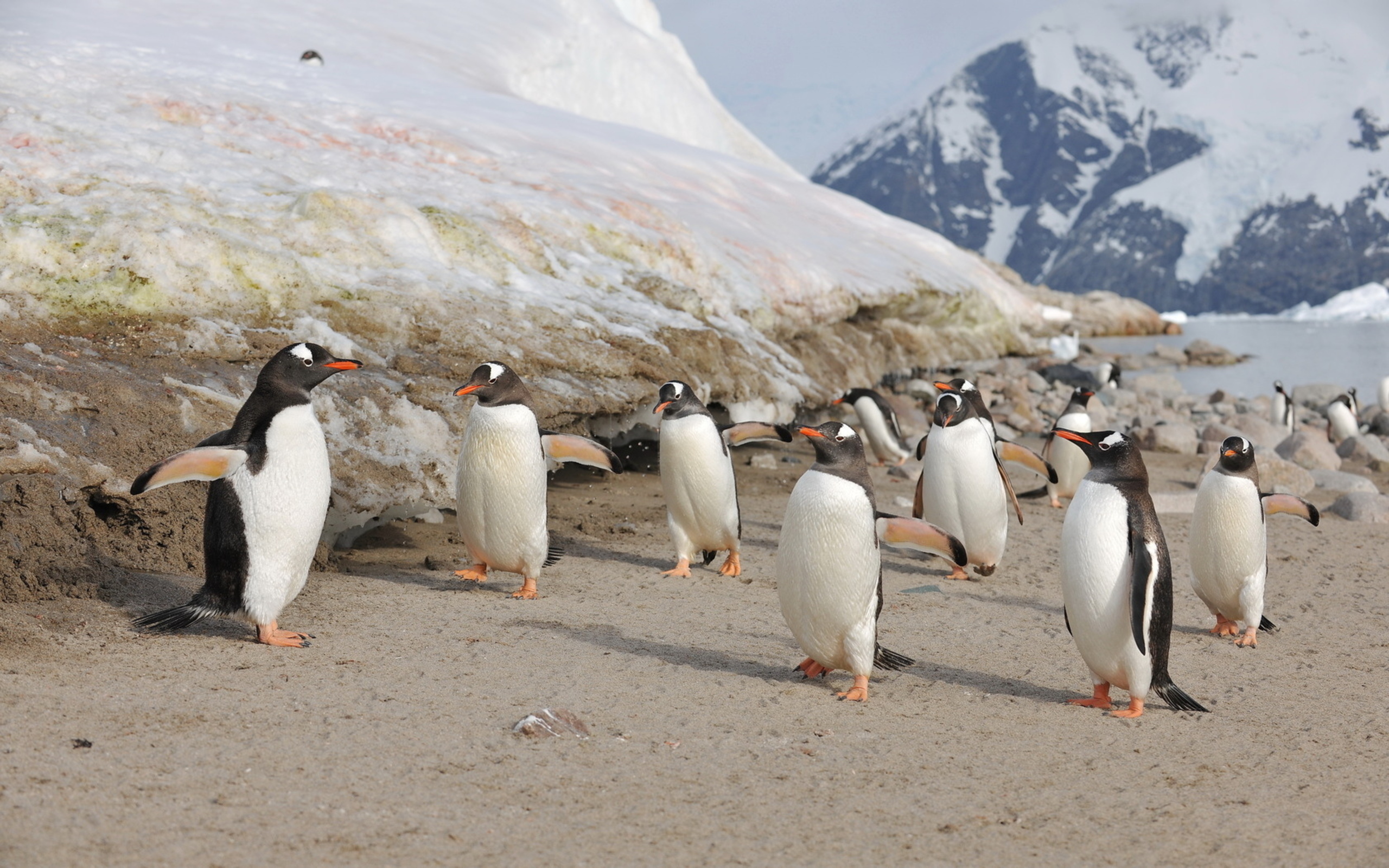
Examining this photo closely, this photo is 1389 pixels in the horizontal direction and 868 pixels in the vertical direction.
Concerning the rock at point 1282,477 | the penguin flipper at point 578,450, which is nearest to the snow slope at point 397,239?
the penguin flipper at point 578,450

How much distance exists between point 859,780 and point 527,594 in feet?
→ 9.35

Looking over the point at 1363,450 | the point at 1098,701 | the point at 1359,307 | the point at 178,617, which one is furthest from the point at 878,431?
the point at 1359,307

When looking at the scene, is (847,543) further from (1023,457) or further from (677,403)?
(1023,457)

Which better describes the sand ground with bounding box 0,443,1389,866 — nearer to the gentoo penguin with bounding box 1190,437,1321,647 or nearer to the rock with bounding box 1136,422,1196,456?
the gentoo penguin with bounding box 1190,437,1321,647

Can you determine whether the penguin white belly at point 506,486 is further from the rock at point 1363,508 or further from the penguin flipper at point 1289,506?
the rock at point 1363,508

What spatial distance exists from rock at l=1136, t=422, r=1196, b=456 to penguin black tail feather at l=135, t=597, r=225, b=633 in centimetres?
1127

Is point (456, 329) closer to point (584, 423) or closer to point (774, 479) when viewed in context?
point (584, 423)

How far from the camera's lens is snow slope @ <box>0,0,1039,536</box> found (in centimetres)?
711

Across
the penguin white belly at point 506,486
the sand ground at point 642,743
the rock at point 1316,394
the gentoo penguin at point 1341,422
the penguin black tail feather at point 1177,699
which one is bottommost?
the sand ground at point 642,743

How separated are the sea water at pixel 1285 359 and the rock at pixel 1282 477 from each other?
49.4 ft

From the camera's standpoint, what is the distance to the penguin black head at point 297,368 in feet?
15.8

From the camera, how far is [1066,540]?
4707 mm

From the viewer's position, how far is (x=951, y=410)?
707 cm

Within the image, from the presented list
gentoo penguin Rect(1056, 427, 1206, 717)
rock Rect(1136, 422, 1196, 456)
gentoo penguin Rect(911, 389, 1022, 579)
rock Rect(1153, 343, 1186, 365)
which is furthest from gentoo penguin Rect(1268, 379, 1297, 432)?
rock Rect(1153, 343, 1186, 365)
